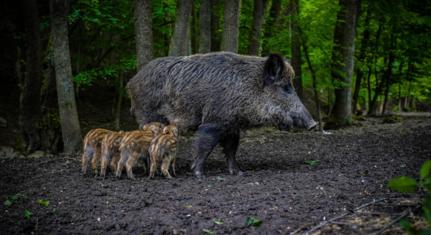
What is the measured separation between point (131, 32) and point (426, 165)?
11.8 m

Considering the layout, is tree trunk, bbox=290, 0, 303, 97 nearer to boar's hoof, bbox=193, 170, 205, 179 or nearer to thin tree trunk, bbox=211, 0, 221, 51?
thin tree trunk, bbox=211, 0, 221, 51

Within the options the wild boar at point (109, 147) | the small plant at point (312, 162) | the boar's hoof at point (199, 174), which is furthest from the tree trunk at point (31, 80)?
the small plant at point (312, 162)

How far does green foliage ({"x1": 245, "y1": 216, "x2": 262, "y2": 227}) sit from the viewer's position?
4492 mm

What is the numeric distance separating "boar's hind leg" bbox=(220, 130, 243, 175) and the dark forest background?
2.68 meters

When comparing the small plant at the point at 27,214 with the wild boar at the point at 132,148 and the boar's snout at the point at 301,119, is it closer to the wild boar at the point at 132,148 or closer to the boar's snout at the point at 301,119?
the wild boar at the point at 132,148

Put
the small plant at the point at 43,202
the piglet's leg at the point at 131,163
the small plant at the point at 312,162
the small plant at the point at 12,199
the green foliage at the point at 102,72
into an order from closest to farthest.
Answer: the small plant at the point at 43,202, the small plant at the point at 12,199, the piglet's leg at the point at 131,163, the small plant at the point at 312,162, the green foliage at the point at 102,72

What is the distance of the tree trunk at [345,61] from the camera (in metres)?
12.6

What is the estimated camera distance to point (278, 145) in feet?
32.6

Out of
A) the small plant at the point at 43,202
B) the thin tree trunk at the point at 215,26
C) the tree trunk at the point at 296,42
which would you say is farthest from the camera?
the thin tree trunk at the point at 215,26

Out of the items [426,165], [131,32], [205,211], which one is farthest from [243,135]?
[426,165]

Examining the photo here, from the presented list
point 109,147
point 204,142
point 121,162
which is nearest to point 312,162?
point 204,142

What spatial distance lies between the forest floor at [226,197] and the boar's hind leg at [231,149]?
216 millimetres

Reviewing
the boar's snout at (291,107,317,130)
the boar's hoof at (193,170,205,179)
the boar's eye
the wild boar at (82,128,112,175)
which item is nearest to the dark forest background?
the wild boar at (82,128,112,175)

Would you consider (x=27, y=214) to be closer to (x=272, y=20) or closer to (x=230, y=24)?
(x=230, y=24)
